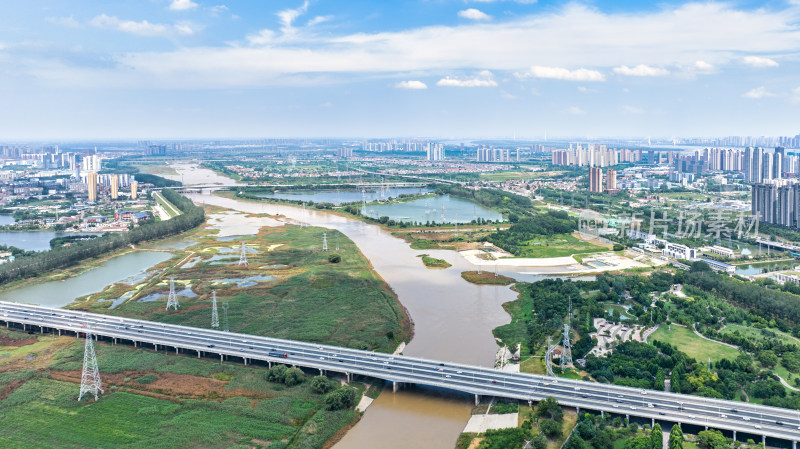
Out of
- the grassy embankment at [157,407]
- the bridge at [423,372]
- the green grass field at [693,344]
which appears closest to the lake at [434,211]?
the green grass field at [693,344]

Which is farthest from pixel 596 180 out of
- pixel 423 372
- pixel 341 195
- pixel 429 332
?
pixel 423 372

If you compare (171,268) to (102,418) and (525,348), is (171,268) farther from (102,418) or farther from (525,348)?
(525,348)

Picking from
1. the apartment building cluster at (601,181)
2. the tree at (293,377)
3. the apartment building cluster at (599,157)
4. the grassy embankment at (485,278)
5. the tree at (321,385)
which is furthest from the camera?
the apartment building cluster at (599,157)

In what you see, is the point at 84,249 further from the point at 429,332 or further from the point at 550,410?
the point at 550,410

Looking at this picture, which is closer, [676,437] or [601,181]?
[676,437]

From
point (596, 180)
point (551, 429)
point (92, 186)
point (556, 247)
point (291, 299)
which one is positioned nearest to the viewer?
point (551, 429)

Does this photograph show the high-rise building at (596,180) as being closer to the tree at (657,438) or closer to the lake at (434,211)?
the lake at (434,211)
